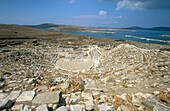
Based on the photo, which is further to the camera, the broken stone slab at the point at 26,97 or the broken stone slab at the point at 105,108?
the broken stone slab at the point at 26,97

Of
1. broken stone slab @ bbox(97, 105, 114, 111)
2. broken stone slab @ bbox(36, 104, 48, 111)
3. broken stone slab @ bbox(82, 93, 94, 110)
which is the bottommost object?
broken stone slab @ bbox(82, 93, 94, 110)

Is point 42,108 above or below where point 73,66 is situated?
above

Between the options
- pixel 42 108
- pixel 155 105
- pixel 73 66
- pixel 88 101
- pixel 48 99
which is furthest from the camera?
pixel 73 66

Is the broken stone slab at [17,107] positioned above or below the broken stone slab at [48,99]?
below

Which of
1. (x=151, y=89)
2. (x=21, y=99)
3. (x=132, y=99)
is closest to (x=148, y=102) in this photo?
(x=132, y=99)

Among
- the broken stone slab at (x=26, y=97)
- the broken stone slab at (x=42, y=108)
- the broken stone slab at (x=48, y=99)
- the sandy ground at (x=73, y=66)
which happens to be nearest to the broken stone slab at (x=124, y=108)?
the broken stone slab at (x=48, y=99)

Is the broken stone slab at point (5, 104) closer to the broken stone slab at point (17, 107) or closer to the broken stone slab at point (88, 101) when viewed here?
the broken stone slab at point (17, 107)

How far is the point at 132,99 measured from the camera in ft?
12.3

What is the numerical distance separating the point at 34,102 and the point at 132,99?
3865 millimetres

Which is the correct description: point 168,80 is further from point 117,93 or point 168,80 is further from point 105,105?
point 105,105

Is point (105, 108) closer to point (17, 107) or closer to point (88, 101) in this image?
point (88, 101)

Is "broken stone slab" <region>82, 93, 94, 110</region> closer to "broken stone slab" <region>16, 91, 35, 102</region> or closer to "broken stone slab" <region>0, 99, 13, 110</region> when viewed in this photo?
"broken stone slab" <region>16, 91, 35, 102</region>

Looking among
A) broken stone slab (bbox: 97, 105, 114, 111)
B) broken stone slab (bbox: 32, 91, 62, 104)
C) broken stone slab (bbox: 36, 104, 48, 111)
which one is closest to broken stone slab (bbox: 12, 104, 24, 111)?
broken stone slab (bbox: 32, 91, 62, 104)

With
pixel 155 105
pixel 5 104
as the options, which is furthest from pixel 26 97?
pixel 155 105
